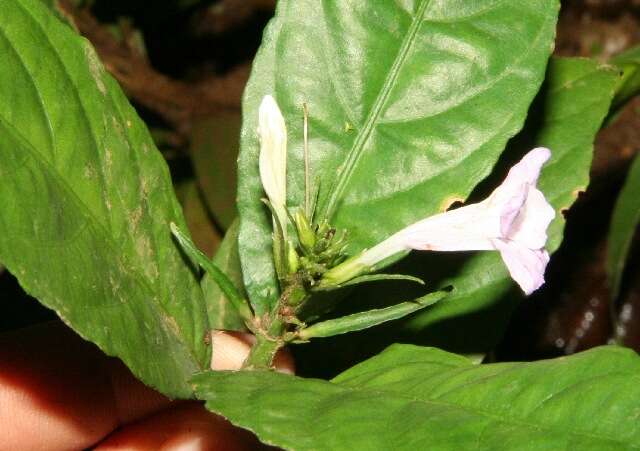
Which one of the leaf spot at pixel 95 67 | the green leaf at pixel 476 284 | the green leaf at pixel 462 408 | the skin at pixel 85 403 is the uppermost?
the leaf spot at pixel 95 67

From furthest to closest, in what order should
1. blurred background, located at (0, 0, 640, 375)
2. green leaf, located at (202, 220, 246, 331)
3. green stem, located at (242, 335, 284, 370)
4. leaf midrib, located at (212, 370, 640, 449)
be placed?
blurred background, located at (0, 0, 640, 375) < green leaf, located at (202, 220, 246, 331) < green stem, located at (242, 335, 284, 370) < leaf midrib, located at (212, 370, 640, 449)

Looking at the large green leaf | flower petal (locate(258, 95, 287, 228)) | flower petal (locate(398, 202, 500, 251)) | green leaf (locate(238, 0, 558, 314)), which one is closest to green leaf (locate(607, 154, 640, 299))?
the large green leaf

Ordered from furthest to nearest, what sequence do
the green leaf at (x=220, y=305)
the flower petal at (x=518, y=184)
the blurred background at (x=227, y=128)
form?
the blurred background at (x=227, y=128)
the green leaf at (x=220, y=305)
the flower petal at (x=518, y=184)

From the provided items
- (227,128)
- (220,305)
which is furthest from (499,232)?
(227,128)

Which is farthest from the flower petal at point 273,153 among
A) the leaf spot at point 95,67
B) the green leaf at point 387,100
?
the leaf spot at point 95,67

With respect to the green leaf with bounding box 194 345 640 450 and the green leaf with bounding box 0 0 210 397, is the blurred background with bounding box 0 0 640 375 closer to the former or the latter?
the green leaf with bounding box 0 0 210 397

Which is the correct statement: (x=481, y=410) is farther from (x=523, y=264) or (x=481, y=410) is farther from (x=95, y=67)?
(x=95, y=67)

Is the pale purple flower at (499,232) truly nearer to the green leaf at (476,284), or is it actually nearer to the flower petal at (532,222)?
the flower petal at (532,222)

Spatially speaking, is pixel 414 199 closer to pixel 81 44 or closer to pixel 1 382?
pixel 81 44
